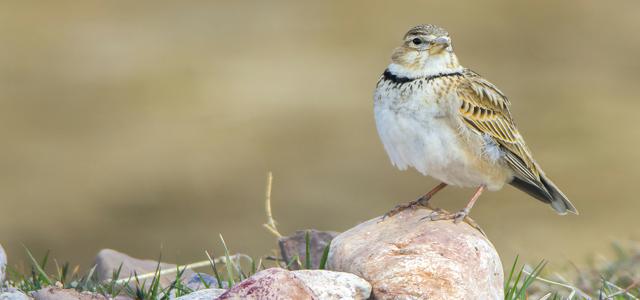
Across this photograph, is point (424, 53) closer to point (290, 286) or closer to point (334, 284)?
point (334, 284)

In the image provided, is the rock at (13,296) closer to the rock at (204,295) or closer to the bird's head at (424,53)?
the rock at (204,295)

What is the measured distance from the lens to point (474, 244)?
6.45 metres

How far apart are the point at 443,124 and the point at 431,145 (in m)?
0.19

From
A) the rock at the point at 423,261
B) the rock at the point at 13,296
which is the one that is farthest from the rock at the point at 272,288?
the rock at the point at 13,296

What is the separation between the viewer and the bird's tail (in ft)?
26.0

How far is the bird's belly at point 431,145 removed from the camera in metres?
7.06

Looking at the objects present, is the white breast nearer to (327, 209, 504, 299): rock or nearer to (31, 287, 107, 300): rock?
(327, 209, 504, 299): rock

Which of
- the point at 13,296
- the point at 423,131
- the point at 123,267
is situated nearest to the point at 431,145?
the point at 423,131

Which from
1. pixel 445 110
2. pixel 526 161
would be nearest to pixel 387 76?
pixel 445 110

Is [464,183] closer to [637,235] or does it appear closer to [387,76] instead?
[387,76]

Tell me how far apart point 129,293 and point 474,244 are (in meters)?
1.97

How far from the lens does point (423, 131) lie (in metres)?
7.05

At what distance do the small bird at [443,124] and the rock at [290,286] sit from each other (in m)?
1.03

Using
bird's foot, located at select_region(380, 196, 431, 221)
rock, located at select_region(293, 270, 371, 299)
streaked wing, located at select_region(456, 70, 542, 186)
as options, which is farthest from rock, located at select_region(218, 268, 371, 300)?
streaked wing, located at select_region(456, 70, 542, 186)
